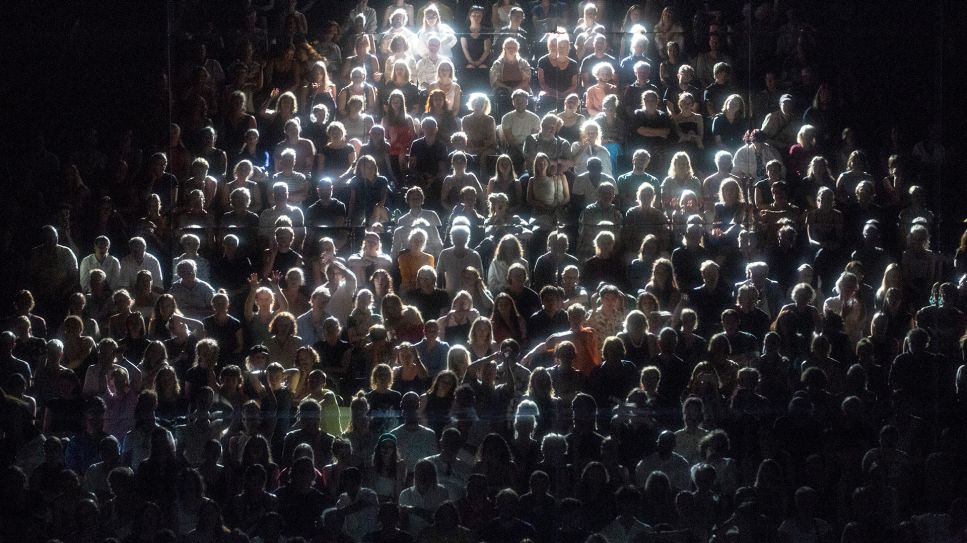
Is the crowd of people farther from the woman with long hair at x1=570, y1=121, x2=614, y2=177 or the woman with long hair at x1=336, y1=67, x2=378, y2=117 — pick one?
the woman with long hair at x1=336, y1=67, x2=378, y2=117

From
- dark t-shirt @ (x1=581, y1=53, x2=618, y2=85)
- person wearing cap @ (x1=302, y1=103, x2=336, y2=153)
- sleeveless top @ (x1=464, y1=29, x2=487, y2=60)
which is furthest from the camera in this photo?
sleeveless top @ (x1=464, y1=29, x2=487, y2=60)

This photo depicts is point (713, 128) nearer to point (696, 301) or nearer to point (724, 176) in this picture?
point (724, 176)

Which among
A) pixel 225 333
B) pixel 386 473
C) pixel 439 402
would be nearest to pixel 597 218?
pixel 439 402

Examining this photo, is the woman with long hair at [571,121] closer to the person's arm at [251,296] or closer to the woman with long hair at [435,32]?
the woman with long hair at [435,32]

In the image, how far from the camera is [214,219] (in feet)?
33.8

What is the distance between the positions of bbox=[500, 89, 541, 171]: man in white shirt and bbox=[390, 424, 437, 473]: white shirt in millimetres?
3476

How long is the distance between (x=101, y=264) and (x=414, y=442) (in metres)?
3.13

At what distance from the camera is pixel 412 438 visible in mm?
8109

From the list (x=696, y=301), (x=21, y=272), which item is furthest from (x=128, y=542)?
(x=696, y=301)

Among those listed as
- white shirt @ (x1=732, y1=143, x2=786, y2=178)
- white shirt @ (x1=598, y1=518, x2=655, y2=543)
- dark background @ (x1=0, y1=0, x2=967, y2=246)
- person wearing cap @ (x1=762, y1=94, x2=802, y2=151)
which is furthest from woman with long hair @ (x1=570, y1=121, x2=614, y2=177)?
white shirt @ (x1=598, y1=518, x2=655, y2=543)

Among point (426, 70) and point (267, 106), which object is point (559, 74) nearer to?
point (426, 70)

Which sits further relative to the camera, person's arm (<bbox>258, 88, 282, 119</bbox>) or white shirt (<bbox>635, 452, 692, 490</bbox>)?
person's arm (<bbox>258, 88, 282, 119</bbox>)

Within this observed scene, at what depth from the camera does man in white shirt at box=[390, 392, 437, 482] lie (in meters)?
8.06

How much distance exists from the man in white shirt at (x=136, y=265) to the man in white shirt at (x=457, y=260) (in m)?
1.97
